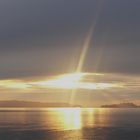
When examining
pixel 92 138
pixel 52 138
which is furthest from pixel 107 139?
pixel 52 138

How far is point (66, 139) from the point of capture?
281 feet

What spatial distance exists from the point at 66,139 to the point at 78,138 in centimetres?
298

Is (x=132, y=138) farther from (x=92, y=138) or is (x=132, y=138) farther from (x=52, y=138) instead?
(x=52, y=138)

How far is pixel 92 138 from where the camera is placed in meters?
88.0

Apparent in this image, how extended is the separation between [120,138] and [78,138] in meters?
8.79

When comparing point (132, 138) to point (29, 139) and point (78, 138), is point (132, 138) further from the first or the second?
point (29, 139)

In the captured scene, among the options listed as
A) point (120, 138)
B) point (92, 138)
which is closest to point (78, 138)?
point (92, 138)

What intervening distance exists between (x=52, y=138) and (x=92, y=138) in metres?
7.90

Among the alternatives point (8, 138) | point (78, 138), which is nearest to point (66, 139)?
point (78, 138)

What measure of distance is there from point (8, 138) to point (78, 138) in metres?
13.5

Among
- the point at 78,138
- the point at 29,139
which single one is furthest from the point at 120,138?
the point at 29,139

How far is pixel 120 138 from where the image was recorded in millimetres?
90375

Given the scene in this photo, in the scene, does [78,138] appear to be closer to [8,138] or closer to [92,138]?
[92,138]

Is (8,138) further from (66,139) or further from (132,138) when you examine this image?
(132,138)
